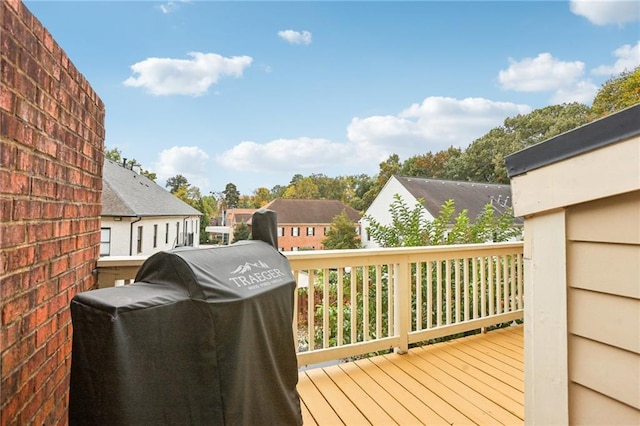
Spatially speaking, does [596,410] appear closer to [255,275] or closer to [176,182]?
[255,275]

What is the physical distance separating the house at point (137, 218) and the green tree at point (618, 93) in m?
12.0

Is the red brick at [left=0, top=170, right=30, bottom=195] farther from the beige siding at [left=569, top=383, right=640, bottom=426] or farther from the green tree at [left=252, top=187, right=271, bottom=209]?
the green tree at [left=252, top=187, right=271, bottom=209]

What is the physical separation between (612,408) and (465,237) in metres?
3.77

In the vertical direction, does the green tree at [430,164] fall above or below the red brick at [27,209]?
above

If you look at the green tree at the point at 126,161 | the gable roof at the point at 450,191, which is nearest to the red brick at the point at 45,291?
the gable roof at the point at 450,191

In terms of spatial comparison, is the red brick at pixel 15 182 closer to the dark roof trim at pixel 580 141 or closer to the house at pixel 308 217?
the dark roof trim at pixel 580 141

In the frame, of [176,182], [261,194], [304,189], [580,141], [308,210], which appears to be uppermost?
[176,182]

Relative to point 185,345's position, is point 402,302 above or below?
below

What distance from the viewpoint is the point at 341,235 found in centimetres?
860

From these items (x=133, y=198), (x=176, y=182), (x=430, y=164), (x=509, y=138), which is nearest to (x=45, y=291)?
(x=133, y=198)

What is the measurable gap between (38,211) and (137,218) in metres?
9.22

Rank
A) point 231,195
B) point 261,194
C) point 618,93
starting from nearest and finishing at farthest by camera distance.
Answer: point 231,195, point 261,194, point 618,93

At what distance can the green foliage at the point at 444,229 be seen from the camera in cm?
454

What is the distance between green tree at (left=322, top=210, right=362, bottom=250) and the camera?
8.09m
